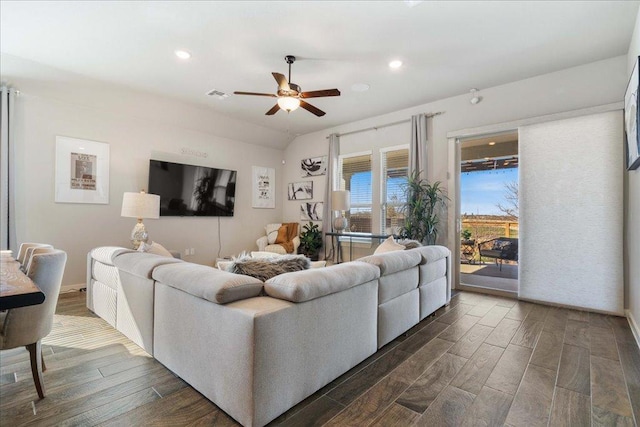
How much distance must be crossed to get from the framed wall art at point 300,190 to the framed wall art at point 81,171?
140 inches

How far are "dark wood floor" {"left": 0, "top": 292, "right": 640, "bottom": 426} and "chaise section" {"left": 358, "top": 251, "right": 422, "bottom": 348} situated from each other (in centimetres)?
15

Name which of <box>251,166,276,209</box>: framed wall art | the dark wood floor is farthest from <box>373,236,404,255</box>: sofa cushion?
<box>251,166,276,209</box>: framed wall art

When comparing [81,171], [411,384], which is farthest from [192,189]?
[411,384]

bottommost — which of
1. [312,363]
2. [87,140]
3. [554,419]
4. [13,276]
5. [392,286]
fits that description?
[554,419]

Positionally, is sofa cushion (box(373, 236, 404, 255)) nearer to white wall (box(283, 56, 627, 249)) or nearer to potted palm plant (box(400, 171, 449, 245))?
potted palm plant (box(400, 171, 449, 245))

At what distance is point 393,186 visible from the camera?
5422 mm

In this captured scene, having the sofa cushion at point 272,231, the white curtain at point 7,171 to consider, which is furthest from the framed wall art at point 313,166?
the white curtain at point 7,171

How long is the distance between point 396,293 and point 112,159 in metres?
4.63

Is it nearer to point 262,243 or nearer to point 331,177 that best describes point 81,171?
point 262,243

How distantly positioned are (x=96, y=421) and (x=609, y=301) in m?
4.92

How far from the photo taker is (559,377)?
6.88 feet

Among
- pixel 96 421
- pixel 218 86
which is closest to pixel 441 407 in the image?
pixel 96 421

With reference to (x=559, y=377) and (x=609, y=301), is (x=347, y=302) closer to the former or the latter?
(x=559, y=377)

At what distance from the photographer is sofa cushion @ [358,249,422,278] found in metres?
2.43
